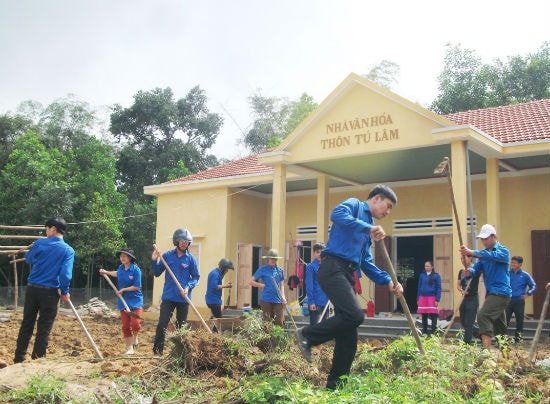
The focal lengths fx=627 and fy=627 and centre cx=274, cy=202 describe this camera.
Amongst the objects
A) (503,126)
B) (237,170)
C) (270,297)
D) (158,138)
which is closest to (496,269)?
(270,297)

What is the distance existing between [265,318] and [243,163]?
10.6 m

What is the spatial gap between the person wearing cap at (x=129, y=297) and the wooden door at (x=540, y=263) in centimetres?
965

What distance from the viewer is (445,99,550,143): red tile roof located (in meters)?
13.8

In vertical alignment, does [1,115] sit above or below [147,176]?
above

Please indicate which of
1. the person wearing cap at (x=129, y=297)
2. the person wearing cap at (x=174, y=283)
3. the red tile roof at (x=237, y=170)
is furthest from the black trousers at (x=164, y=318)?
the red tile roof at (x=237, y=170)

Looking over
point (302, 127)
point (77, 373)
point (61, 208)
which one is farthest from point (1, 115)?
point (77, 373)

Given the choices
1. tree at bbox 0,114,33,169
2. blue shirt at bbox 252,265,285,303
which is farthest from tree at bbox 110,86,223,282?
blue shirt at bbox 252,265,285,303

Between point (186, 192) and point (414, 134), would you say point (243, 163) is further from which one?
point (414, 134)

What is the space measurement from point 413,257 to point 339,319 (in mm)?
15726

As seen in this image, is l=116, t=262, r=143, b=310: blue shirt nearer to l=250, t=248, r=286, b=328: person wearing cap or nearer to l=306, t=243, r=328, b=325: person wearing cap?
l=250, t=248, r=286, b=328: person wearing cap

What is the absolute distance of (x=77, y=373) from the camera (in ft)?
20.5

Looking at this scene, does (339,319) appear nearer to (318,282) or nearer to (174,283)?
(318,282)

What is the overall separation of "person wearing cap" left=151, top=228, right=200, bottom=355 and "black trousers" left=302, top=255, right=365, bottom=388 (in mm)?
3168

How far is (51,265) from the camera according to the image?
7539mm
